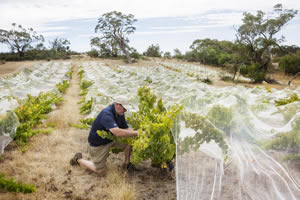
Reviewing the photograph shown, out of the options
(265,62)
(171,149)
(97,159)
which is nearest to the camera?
(171,149)

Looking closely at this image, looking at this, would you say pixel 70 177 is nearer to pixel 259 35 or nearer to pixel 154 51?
pixel 259 35

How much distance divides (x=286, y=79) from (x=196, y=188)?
25.0 metres

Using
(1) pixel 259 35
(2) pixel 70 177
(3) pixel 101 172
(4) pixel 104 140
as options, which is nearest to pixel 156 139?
(4) pixel 104 140

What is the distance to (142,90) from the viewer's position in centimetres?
433

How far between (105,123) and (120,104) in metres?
0.40

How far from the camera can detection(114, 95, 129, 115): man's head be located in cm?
361

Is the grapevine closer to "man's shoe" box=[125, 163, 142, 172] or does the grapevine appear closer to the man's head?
the man's head

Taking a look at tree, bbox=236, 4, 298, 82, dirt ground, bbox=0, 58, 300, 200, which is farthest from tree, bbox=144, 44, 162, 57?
dirt ground, bbox=0, 58, 300, 200

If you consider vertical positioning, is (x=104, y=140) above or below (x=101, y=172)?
above

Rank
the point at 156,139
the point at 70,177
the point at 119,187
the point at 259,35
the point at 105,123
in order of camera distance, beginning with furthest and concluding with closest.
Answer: the point at 259,35
the point at 70,177
the point at 105,123
the point at 119,187
the point at 156,139

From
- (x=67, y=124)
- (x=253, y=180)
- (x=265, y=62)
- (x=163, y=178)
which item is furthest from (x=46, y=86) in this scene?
(x=265, y=62)

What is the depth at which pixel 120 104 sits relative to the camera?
12.0 ft

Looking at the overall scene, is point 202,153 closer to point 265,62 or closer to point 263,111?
point 263,111

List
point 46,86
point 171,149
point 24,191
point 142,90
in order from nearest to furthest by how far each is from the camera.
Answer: point 24,191 < point 171,149 < point 142,90 < point 46,86
